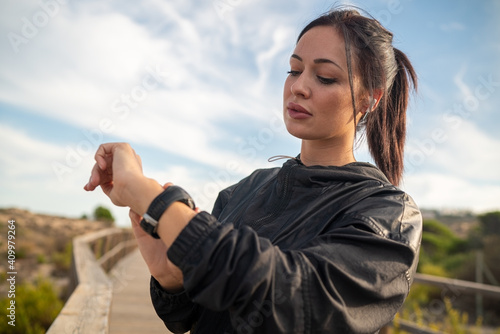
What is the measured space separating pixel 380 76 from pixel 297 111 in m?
0.31

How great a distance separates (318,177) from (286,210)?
133mm

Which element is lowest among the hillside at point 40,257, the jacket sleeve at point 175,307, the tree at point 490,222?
the hillside at point 40,257

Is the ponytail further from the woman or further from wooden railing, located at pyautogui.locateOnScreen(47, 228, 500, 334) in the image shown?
wooden railing, located at pyautogui.locateOnScreen(47, 228, 500, 334)

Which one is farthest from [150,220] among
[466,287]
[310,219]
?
[466,287]


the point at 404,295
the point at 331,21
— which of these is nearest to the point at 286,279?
the point at 404,295

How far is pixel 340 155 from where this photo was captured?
1.32 metres

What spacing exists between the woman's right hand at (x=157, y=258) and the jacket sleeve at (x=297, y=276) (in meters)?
0.32

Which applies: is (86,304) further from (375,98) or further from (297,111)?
(375,98)

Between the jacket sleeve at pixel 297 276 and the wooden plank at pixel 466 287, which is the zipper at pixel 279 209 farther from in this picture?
the wooden plank at pixel 466 287

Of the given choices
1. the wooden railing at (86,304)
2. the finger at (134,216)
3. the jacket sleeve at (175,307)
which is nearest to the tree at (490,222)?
the wooden railing at (86,304)

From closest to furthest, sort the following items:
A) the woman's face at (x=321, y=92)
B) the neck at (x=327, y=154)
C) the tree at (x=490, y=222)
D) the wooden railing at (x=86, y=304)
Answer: the woman's face at (x=321, y=92) → the neck at (x=327, y=154) → the wooden railing at (x=86, y=304) → the tree at (x=490, y=222)

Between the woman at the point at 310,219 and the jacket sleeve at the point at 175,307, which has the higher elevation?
the woman at the point at 310,219

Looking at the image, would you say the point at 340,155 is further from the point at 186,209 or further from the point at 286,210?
the point at 186,209

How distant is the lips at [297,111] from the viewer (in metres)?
1.22
